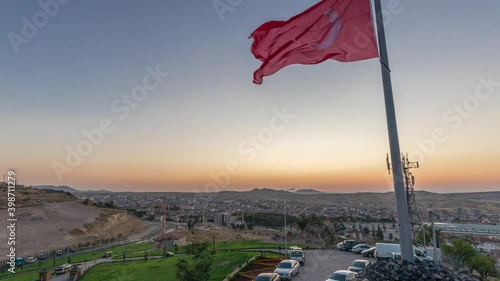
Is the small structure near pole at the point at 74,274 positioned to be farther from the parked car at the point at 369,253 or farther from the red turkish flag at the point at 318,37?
the red turkish flag at the point at 318,37

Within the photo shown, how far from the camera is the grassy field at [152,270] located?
2560 cm

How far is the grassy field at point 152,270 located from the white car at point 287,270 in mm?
4324

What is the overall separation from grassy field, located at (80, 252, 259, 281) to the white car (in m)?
4.32

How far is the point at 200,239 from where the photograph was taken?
5778 cm

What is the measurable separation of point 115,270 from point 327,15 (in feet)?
118

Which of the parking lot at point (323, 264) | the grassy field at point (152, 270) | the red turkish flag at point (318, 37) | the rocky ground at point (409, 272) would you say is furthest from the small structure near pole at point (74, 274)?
the rocky ground at point (409, 272)

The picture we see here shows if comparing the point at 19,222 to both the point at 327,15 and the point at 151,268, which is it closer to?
the point at 151,268

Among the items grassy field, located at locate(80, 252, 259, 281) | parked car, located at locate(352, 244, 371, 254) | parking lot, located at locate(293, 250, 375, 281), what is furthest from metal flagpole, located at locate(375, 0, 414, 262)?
parked car, located at locate(352, 244, 371, 254)

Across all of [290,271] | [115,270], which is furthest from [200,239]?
[290,271]

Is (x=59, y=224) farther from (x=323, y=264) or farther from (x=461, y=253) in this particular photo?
(x=461, y=253)

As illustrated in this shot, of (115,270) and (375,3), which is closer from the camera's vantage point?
(375,3)

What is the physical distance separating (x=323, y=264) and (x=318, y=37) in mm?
22598

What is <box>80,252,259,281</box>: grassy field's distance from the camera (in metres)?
25.6

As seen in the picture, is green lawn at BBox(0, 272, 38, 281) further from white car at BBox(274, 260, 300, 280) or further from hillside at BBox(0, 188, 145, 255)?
white car at BBox(274, 260, 300, 280)
